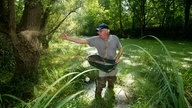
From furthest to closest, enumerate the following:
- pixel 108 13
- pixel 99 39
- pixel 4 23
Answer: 1. pixel 108 13
2. pixel 4 23
3. pixel 99 39

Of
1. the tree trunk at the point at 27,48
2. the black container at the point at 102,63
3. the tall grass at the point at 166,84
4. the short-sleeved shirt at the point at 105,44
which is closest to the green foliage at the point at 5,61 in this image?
the tree trunk at the point at 27,48

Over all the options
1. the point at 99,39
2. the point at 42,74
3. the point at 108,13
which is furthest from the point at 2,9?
the point at 108,13

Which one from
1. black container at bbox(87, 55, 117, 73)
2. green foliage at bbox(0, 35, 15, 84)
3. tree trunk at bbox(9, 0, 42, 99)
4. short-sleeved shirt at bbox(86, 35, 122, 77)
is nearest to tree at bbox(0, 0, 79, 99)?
tree trunk at bbox(9, 0, 42, 99)

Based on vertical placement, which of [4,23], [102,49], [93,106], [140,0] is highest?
[140,0]

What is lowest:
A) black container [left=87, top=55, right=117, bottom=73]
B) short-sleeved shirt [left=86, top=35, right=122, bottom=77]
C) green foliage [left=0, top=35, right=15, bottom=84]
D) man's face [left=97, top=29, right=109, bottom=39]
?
green foliage [left=0, top=35, right=15, bottom=84]

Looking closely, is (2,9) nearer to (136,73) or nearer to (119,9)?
(136,73)

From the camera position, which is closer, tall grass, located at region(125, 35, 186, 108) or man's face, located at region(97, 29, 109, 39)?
tall grass, located at region(125, 35, 186, 108)

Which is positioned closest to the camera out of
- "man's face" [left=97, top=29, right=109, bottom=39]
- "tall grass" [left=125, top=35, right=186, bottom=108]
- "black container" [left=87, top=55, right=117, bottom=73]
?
"tall grass" [left=125, top=35, right=186, bottom=108]

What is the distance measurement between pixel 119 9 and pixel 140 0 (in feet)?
12.8

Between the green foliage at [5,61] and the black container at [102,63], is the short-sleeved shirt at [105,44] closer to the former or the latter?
the black container at [102,63]

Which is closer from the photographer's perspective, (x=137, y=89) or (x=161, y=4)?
(x=137, y=89)

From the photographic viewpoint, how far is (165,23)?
2838 cm

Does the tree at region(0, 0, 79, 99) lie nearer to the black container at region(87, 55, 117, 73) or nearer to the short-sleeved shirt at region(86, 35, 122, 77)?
the short-sleeved shirt at region(86, 35, 122, 77)

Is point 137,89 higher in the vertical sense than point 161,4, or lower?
lower
